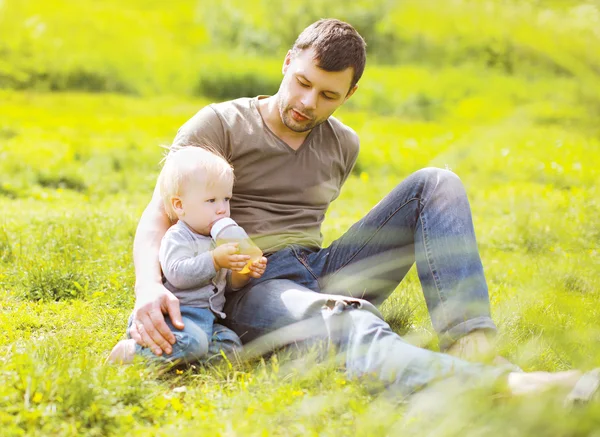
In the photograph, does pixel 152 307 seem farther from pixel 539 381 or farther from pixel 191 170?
pixel 539 381

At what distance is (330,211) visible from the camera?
6016mm

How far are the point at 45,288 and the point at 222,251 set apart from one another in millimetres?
1282

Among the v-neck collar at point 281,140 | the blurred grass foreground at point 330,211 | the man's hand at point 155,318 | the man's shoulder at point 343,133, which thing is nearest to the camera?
the blurred grass foreground at point 330,211

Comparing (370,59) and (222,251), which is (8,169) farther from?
(370,59)

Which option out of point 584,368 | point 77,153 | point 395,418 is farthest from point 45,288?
point 77,153

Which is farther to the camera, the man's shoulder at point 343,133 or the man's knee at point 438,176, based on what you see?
the man's shoulder at point 343,133

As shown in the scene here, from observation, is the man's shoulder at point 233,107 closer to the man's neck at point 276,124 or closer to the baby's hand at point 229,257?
the man's neck at point 276,124

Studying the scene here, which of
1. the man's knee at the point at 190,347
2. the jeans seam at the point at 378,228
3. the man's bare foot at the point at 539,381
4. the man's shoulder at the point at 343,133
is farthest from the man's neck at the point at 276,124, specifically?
the man's bare foot at the point at 539,381

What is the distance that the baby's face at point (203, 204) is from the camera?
7.84 ft

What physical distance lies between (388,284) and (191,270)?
793 mm

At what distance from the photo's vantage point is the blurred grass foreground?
5.77ft

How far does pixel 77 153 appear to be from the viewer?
7.31 meters

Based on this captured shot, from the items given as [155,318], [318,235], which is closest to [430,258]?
[318,235]

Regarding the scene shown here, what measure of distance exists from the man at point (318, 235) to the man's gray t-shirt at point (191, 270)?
0.19 feet
